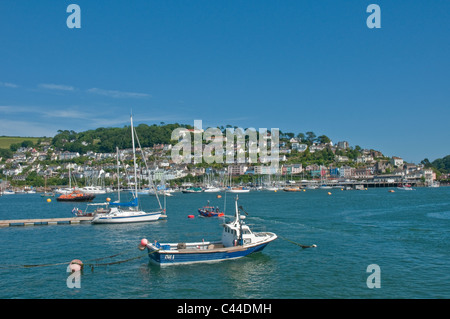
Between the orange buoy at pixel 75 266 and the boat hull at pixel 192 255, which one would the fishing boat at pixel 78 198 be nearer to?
the orange buoy at pixel 75 266

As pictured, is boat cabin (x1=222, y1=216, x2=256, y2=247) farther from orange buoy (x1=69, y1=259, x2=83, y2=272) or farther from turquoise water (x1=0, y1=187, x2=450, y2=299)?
orange buoy (x1=69, y1=259, x2=83, y2=272)

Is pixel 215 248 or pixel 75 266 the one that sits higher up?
pixel 215 248

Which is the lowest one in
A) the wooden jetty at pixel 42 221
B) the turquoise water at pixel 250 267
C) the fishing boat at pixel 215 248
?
the turquoise water at pixel 250 267

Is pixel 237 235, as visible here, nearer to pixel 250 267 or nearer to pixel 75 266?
pixel 250 267

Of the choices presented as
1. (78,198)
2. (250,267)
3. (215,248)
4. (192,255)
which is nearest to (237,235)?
(215,248)

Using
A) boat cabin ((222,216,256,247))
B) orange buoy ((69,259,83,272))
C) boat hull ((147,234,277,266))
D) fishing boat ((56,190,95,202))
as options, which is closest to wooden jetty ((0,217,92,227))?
orange buoy ((69,259,83,272))

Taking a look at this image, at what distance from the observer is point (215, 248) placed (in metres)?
27.9

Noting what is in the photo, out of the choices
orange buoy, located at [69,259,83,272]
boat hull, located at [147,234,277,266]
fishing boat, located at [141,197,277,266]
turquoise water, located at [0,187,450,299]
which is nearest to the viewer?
turquoise water, located at [0,187,450,299]

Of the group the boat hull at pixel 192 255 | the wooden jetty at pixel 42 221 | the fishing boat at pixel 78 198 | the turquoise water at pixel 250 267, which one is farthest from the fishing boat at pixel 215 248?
the fishing boat at pixel 78 198

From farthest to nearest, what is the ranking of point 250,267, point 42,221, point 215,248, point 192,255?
point 42,221 → point 215,248 → point 192,255 → point 250,267

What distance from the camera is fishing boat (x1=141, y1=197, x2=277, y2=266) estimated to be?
25.7 metres

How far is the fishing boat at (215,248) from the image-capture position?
25672mm

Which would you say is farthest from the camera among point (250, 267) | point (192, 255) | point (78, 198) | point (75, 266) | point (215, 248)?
point (78, 198)
